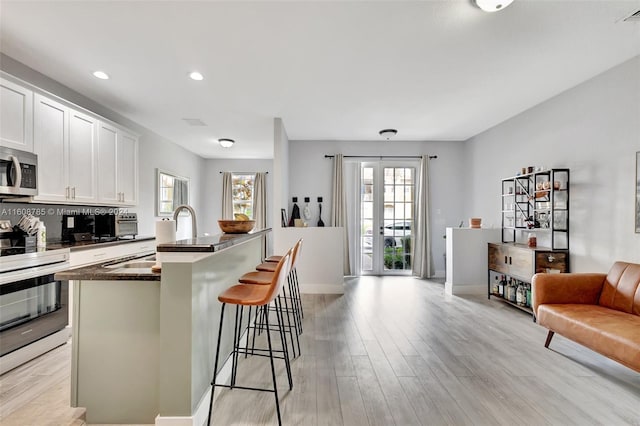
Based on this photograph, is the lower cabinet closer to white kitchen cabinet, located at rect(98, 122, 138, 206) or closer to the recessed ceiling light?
the recessed ceiling light

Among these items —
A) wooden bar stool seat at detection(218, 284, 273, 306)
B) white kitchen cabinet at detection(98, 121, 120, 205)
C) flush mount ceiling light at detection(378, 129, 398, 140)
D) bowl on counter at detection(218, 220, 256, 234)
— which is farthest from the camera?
flush mount ceiling light at detection(378, 129, 398, 140)

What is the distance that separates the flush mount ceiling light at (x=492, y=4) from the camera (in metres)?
2.10

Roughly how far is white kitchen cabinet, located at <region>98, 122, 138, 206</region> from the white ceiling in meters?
0.43

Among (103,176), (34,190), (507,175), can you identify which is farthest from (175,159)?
(507,175)

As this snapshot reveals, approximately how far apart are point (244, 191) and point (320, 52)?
5.71 meters

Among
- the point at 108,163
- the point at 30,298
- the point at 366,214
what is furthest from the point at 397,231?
the point at 30,298

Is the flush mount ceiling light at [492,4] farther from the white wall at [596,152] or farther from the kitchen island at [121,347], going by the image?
the kitchen island at [121,347]

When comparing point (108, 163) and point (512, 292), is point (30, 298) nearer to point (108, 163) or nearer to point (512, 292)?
point (108, 163)

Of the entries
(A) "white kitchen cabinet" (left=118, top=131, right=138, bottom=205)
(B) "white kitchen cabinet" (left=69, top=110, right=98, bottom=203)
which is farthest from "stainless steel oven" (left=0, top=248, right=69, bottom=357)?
(A) "white kitchen cabinet" (left=118, top=131, right=138, bottom=205)

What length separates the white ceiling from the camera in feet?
7.39

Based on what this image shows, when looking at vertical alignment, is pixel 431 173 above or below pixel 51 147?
above

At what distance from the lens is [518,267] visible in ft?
13.3

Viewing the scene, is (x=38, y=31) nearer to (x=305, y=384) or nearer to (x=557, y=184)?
(x=305, y=384)

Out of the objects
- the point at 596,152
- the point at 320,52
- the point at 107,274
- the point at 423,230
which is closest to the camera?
the point at 107,274
